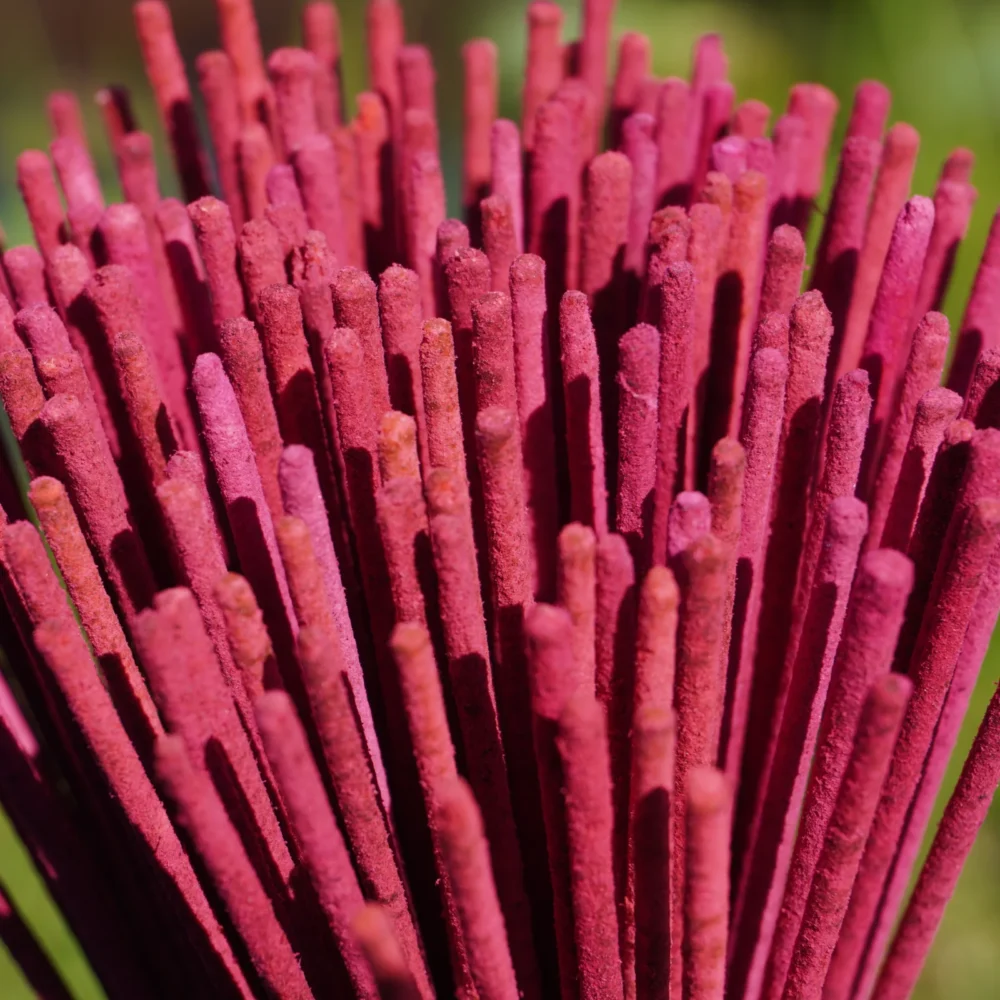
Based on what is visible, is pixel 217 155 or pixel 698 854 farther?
pixel 217 155

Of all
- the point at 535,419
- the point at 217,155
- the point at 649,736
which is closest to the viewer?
the point at 649,736

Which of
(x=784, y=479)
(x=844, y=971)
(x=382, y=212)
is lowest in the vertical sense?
(x=844, y=971)

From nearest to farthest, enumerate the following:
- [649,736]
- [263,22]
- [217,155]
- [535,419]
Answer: [649,736] → [535,419] → [217,155] → [263,22]

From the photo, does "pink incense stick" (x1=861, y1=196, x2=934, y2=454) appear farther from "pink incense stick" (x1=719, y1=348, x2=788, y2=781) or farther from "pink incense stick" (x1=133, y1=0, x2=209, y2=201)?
"pink incense stick" (x1=133, y1=0, x2=209, y2=201)

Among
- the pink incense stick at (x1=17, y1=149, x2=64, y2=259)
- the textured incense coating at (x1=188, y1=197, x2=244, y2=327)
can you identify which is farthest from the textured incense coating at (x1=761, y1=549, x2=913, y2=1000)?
the pink incense stick at (x1=17, y1=149, x2=64, y2=259)

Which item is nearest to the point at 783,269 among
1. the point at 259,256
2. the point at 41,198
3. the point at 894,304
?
the point at 894,304

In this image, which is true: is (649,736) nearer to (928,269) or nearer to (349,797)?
(349,797)

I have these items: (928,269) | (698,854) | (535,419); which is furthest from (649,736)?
(928,269)
